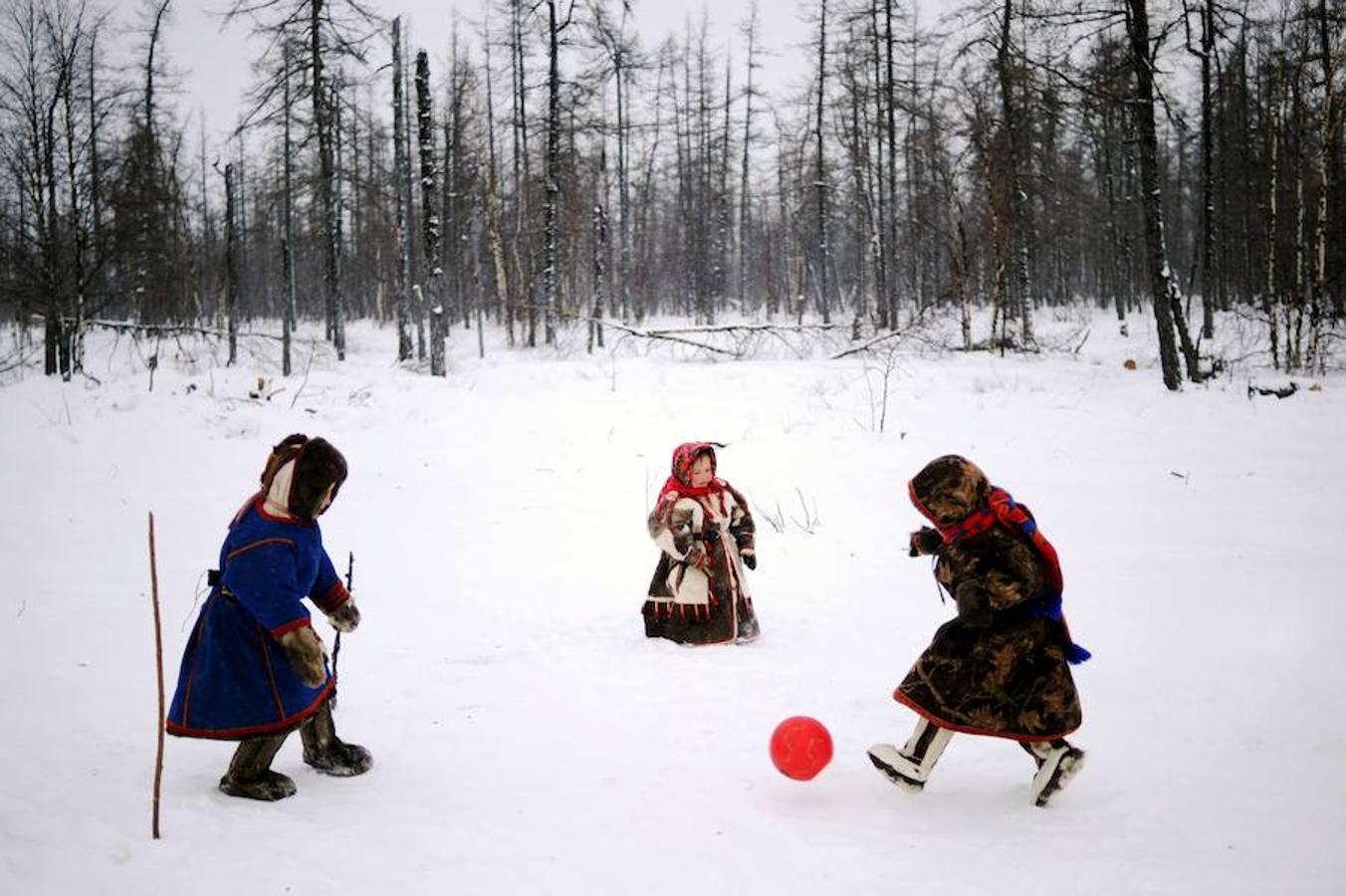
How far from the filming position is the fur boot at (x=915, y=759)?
3.34 m

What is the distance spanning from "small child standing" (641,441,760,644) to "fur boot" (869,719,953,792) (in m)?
2.29

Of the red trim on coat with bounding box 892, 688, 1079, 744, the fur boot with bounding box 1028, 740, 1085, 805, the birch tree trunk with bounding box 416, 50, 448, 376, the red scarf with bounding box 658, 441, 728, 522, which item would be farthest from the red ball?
the birch tree trunk with bounding box 416, 50, 448, 376

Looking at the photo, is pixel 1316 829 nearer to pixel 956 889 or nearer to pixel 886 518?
pixel 956 889

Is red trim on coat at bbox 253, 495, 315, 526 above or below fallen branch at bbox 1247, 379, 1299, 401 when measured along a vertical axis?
below

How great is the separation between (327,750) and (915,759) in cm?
257

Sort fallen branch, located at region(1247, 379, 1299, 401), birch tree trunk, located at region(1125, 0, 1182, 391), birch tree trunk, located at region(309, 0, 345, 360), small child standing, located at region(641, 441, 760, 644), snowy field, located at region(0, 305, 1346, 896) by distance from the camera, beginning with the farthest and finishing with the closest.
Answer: birch tree trunk, located at region(309, 0, 345, 360) → birch tree trunk, located at region(1125, 0, 1182, 391) → fallen branch, located at region(1247, 379, 1299, 401) → small child standing, located at region(641, 441, 760, 644) → snowy field, located at region(0, 305, 1346, 896)

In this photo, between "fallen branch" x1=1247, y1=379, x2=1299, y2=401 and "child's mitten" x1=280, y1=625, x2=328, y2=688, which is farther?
"fallen branch" x1=1247, y1=379, x2=1299, y2=401

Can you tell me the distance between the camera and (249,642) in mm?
3299

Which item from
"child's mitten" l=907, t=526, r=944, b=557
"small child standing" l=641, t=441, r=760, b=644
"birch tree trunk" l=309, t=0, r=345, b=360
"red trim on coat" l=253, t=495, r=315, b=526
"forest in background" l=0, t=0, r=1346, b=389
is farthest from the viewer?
"birch tree trunk" l=309, t=0, r=345, b=360

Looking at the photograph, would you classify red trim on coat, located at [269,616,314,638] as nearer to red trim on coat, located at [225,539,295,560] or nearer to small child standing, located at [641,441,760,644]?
red trim on coat, located at [225,539,295,560]

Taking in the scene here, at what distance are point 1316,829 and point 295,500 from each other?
414 centimetres

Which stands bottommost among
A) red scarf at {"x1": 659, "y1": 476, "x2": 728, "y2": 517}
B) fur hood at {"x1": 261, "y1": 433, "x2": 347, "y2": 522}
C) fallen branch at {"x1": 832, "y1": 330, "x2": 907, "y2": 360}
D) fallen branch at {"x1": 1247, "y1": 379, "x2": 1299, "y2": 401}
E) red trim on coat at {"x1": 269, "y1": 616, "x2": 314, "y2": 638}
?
red trim on coat at {"x1": 269, "y1": 616, "x2": 314, "y2": 638}

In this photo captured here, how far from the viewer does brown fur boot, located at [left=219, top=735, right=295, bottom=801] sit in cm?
329

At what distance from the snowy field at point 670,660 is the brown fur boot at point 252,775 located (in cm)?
7
